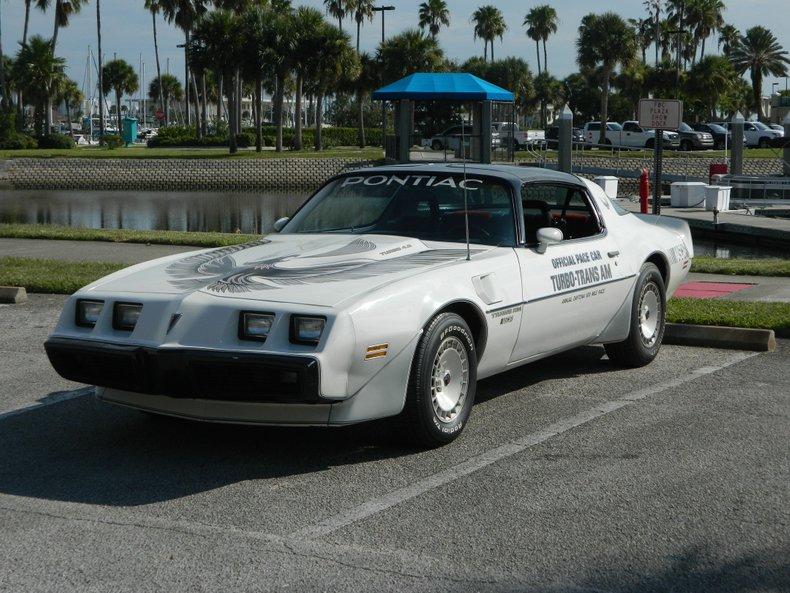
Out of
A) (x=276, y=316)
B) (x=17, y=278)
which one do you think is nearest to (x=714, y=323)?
(x=276, y=316)

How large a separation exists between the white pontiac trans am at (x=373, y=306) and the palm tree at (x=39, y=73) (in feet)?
246

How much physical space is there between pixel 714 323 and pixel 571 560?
5.18 m

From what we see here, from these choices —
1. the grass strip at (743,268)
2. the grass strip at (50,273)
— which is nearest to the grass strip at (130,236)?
the grass strip at (50,273)

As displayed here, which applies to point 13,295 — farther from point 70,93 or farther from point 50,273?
point 70,93

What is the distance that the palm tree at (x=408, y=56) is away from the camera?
69.1 metres

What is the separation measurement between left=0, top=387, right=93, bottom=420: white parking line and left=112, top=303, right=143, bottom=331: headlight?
1384mm

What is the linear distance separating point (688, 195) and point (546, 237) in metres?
22.5

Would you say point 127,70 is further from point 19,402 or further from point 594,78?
point 19,402

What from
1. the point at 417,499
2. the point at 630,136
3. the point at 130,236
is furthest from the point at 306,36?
the point at 417,499

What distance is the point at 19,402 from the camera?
6.80 metres

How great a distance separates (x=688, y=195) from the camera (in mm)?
27922

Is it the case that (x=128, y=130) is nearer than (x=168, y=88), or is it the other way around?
(x=128, y=130)

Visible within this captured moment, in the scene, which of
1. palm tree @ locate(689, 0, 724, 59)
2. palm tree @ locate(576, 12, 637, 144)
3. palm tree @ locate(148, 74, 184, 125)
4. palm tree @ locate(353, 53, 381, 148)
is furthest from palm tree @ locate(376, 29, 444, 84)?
palm tree @ locate(148, 74, 184, 125)

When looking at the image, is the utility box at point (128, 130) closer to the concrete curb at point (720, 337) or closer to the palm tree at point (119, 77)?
the palm tree at point (119, 77)
